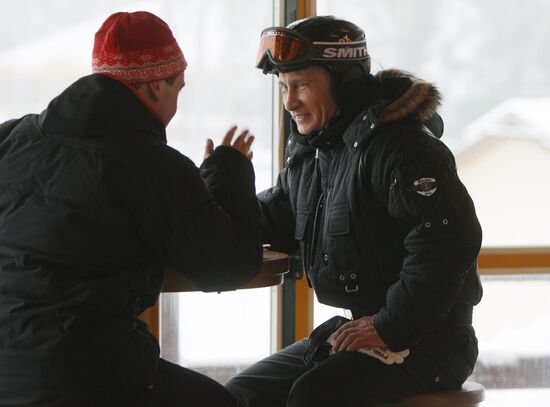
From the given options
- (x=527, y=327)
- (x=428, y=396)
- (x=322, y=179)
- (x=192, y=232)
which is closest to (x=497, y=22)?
(x=527, y=327)

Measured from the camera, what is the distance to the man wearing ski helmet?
2219 millimetres

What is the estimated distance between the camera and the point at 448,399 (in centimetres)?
226

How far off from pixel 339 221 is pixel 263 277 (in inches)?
9.9

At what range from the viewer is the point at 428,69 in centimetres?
394

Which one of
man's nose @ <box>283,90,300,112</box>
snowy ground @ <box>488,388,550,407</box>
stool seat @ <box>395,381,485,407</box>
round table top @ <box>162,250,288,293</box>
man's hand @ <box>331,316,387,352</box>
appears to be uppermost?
man's nose @ <box>283,90,300,112</box>

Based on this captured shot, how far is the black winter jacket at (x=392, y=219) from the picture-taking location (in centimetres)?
220

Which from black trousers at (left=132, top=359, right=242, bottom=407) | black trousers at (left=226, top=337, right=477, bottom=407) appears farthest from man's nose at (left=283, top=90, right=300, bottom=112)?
black trousers at (left=132, top=359, right=242, bottom=407)

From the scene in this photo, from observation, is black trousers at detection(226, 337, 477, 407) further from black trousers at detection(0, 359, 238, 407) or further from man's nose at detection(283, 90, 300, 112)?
man's nose at detection(283, 90, 300, 112)

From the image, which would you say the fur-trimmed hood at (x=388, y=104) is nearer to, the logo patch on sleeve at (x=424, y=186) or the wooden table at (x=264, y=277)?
the logo patch on sleeve at (x=424, y=186)

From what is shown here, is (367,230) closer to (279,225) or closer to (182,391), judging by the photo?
(279,225)

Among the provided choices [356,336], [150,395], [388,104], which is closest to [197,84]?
[388,104]

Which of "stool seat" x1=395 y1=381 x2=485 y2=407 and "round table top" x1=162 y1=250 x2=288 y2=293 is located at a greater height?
"round table top" x1=162 y1=250 x2=288 y2=293

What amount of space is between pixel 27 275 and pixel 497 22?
2.71 meters

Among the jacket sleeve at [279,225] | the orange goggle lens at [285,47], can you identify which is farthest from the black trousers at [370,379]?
the orange goggle lens at [285,47]
